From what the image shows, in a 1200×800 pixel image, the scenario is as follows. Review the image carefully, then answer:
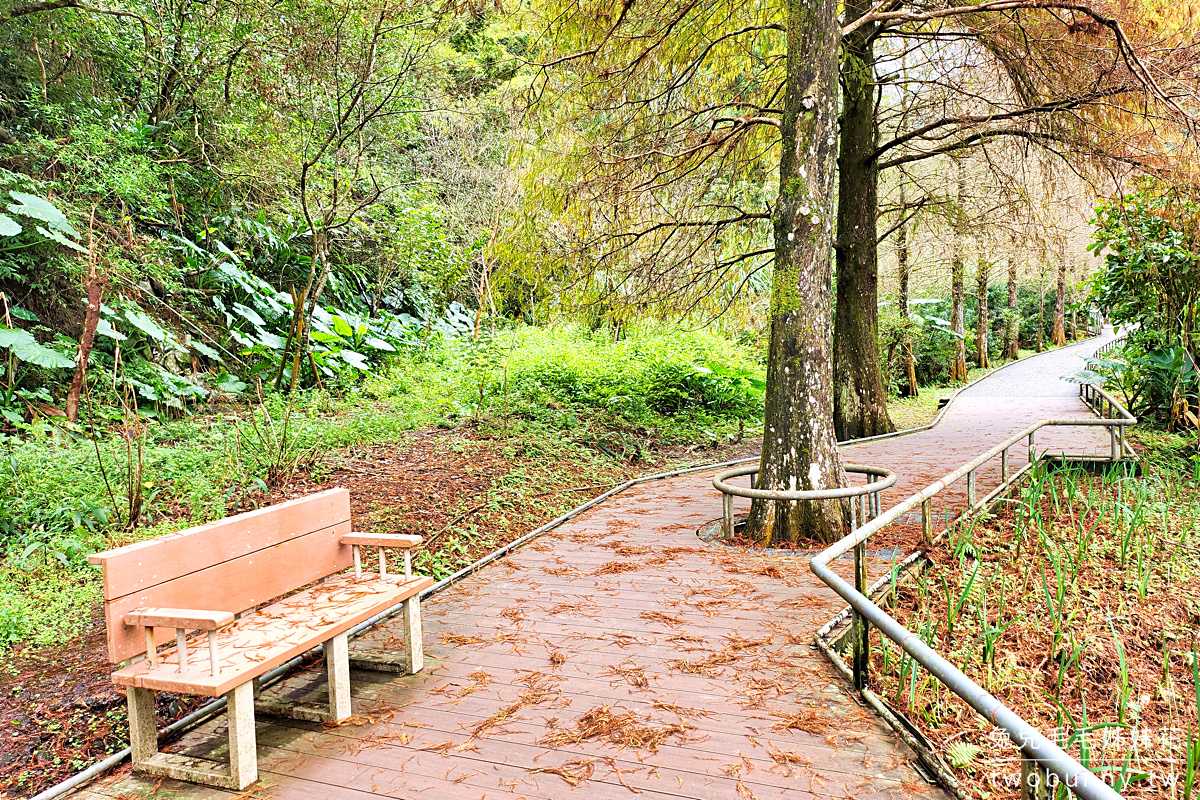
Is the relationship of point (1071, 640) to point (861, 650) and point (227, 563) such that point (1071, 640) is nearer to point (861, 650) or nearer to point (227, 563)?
point (861, 650)

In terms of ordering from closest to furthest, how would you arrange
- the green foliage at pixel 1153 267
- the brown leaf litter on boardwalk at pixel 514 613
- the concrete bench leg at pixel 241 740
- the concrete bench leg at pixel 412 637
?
1. the concrete bench leg at pixel 241 740
2. the concrete bench leg at pixel 412 637
3. the brown leaf litter on boardwalk at pixel 514 613
4. the green foliage at pixel 1153 267

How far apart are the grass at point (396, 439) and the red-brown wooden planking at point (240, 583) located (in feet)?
4.96

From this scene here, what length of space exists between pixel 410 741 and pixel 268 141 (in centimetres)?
956

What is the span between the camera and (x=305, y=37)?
9258mm

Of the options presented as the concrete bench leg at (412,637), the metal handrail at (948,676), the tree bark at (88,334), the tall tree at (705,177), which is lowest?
the concrete bench leg at (412,637)

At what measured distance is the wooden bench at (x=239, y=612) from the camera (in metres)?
2.94

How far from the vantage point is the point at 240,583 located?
3.64 metres

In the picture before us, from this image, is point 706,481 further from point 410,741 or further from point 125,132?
point 125,132

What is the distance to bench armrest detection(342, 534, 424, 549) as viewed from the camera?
13.3 feet

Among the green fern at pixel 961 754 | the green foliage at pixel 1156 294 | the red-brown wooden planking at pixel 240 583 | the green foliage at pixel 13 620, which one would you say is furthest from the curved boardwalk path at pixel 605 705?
the green foliage at pixel 1156 294

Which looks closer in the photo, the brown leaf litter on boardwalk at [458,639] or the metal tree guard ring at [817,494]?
the brown leaf litter on boardwalk at [458,639]

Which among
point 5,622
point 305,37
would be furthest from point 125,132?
point 5,622

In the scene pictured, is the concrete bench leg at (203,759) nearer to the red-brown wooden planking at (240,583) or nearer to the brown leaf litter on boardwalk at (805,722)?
the red-brown wooden planking at (240,583)

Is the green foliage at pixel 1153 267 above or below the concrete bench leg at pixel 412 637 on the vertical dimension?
above
